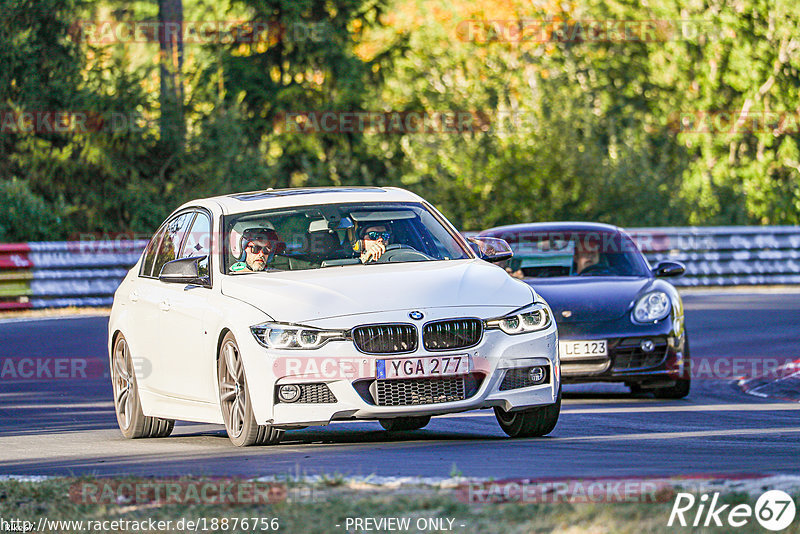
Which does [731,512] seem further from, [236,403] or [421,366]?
[236,403]

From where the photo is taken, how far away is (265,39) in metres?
40.3

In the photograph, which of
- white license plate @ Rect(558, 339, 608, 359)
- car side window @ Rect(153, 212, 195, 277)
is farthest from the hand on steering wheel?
white license plate @ Rect(558, 339, 608, 359)

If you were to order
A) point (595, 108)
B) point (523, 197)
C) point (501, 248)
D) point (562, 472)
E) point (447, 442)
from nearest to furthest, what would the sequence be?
point (562, 472) → point (447, 442) → point (501, 248) → point (523, 197) → point (595, 108)

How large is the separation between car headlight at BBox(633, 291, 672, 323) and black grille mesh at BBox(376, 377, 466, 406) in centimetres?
471

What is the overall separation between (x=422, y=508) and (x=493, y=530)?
1.90 ft

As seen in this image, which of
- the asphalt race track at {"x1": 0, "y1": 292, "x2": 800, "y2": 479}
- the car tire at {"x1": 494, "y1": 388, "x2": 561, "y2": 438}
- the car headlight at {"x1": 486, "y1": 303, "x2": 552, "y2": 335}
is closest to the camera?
the asphalt race track at {"x1": 0, "y1": 292, "x2": 800, "y2": 479}

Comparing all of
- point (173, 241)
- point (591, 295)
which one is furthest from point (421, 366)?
point (591, 295)

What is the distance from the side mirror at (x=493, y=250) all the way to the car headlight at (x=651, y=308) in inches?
116

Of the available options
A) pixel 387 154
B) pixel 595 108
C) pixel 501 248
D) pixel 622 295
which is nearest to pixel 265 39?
pixel 387 154

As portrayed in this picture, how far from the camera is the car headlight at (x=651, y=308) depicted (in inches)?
535

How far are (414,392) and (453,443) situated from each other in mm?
645

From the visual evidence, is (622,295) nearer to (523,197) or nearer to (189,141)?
(189,141)

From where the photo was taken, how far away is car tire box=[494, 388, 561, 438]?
32.3 ft

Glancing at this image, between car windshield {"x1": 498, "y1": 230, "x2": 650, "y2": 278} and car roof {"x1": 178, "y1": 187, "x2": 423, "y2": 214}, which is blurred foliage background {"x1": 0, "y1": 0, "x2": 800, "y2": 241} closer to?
car windshield {"x1": 498, "y1": 230, "x2": 650, "y2": 278}
